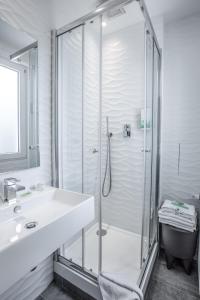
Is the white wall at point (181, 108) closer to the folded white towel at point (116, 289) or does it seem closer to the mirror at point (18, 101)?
the folded white towel at point (116, 289)

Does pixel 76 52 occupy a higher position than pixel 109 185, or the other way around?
pixel 76 52

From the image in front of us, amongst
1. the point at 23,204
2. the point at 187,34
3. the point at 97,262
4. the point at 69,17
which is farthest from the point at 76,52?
the point at 97,262

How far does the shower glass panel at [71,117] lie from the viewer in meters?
1.58

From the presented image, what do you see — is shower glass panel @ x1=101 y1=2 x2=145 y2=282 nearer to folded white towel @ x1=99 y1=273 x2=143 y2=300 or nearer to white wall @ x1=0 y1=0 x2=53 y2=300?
folded white towel @ x1=99 y1=273 x2=143 y2=300

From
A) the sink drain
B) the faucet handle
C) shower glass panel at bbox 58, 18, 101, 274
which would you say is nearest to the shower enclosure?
shower glass panel at bbox 58, 18, 101, 274

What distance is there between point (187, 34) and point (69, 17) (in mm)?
1254

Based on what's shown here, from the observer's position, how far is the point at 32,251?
0.79 m

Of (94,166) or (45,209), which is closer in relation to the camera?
(45,209)

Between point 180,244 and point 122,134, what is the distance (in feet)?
4.37

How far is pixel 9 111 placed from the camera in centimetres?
122

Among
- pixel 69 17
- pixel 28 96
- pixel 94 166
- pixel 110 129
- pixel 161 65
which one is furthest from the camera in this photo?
pixel 110 129

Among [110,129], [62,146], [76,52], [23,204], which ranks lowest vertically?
[23,204]

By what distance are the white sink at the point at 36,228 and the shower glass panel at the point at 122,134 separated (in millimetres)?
977

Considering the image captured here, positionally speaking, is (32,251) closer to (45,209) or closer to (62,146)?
(45,209)
